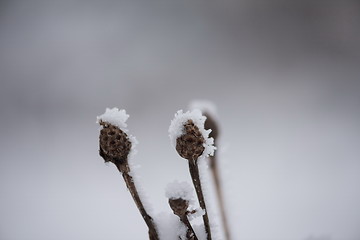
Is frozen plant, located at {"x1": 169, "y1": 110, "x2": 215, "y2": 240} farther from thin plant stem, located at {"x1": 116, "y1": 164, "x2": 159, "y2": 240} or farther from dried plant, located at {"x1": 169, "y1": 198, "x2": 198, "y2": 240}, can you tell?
thin plant stem, located at {"x1": 116, "y1": 164, "x2": 159, "y2": 240}

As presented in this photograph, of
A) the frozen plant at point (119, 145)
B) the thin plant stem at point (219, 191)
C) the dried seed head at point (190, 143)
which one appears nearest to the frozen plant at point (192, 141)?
the dried seed head at point (190, 143)

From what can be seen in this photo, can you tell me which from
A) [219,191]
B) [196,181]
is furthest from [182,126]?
[219,191]

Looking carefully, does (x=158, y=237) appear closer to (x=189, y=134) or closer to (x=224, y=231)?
(x=189, y=134)

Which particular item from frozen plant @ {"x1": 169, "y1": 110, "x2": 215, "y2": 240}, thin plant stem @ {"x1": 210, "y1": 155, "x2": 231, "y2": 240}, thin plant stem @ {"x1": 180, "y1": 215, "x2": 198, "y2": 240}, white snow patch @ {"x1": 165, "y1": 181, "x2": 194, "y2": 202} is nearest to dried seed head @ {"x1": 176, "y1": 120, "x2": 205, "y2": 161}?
frozen plant @ {"x1": 169, "y1": 110, "x2": 215, "y2": 240}

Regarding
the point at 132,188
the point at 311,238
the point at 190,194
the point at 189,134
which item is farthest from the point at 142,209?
the point at 311,238

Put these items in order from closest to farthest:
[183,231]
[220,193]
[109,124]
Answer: [109,124] → [183,231] → [220,193]

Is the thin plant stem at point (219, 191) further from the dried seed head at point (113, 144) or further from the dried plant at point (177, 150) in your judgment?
the dried seed head at point (113, 144)
